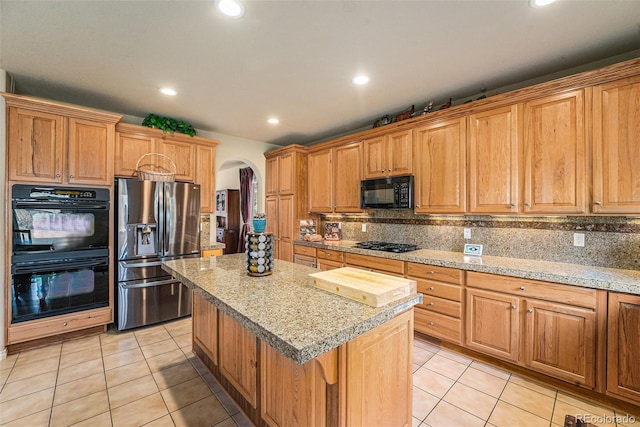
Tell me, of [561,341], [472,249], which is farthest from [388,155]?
[561,341]

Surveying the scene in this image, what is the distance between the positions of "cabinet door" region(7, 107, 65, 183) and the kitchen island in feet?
6.77

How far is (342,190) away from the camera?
3.96m

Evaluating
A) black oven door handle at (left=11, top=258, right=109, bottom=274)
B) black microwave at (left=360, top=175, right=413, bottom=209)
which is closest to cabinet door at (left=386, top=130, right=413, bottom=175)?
black microwave at (left=360, top=175, right=413, bottom=209)

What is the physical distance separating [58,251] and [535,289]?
436cm

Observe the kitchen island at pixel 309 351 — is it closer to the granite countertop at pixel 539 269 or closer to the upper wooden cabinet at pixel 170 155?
the granite countertop at pixel 539 269

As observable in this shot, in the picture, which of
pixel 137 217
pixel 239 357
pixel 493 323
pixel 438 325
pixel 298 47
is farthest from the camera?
pixel 137 217

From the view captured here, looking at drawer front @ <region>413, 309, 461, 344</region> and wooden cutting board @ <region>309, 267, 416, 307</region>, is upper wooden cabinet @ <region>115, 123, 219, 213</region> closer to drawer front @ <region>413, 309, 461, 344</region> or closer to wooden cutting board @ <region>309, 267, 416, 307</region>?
wooden cutting board @ <region>309, 267, 416, 307</region>

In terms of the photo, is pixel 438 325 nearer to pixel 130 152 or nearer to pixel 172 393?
pixel 172 393

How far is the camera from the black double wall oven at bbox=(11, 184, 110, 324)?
2553 millimetres

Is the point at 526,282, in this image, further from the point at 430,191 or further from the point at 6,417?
the point at 6,417

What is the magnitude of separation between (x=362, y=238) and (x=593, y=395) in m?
2.68

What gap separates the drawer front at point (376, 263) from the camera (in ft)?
9.60

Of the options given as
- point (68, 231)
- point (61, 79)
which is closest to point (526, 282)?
point (68, 231)

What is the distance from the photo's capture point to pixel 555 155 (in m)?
2.24
